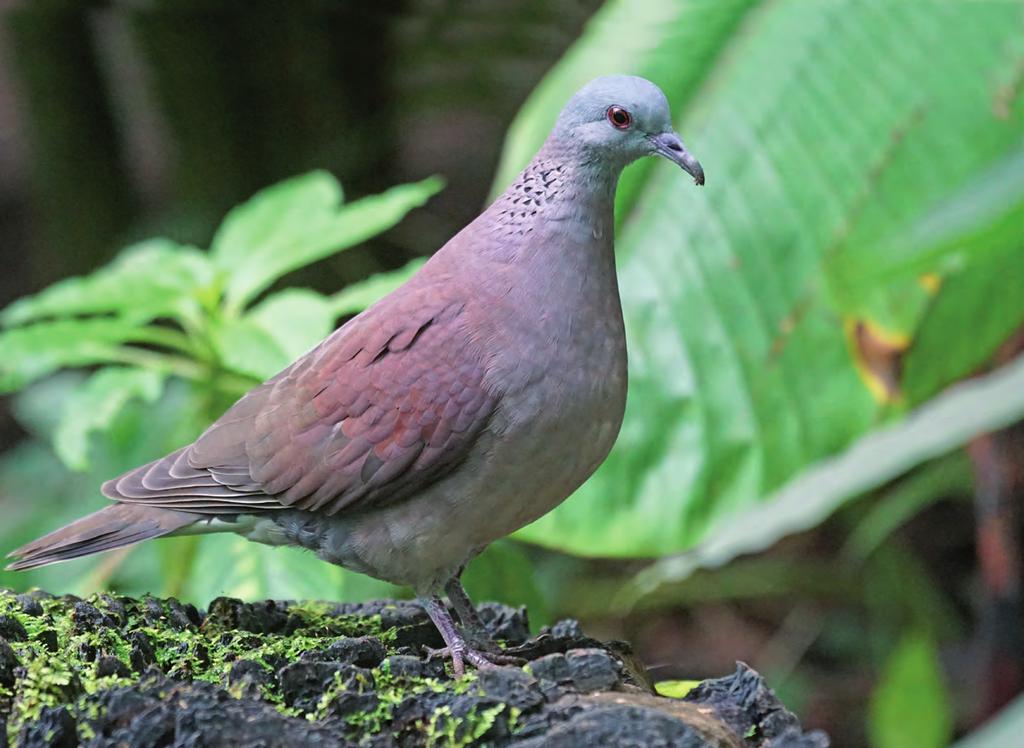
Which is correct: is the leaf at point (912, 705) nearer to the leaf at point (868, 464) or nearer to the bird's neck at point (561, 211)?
the leaf at point (868, 464)

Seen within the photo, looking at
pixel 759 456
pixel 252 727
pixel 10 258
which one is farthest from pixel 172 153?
pixel 252 727

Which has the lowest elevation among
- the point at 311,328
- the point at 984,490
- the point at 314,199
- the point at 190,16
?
the point at 984,490

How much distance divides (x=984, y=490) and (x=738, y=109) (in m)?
1.75

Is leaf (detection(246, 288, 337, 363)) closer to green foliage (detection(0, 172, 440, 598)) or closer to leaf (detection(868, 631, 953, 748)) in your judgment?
green foliage (detection(0, 172, 440, 598))

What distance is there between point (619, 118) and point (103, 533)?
1479 mm

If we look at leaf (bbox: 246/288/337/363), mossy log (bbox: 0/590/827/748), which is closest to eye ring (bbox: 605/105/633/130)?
leaf (bbox: 246/288/337/363)

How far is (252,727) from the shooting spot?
6.86 feet

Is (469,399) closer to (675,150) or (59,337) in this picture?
(675,150)

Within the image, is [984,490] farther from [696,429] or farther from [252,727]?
[252,727]

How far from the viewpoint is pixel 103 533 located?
2918 mm

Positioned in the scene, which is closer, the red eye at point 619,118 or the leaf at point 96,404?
the red eye at point 619,118

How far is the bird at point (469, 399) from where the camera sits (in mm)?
2623

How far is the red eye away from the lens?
2689 millimetres

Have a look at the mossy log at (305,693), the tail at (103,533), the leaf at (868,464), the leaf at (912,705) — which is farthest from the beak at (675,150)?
the leaf at (912,705)
